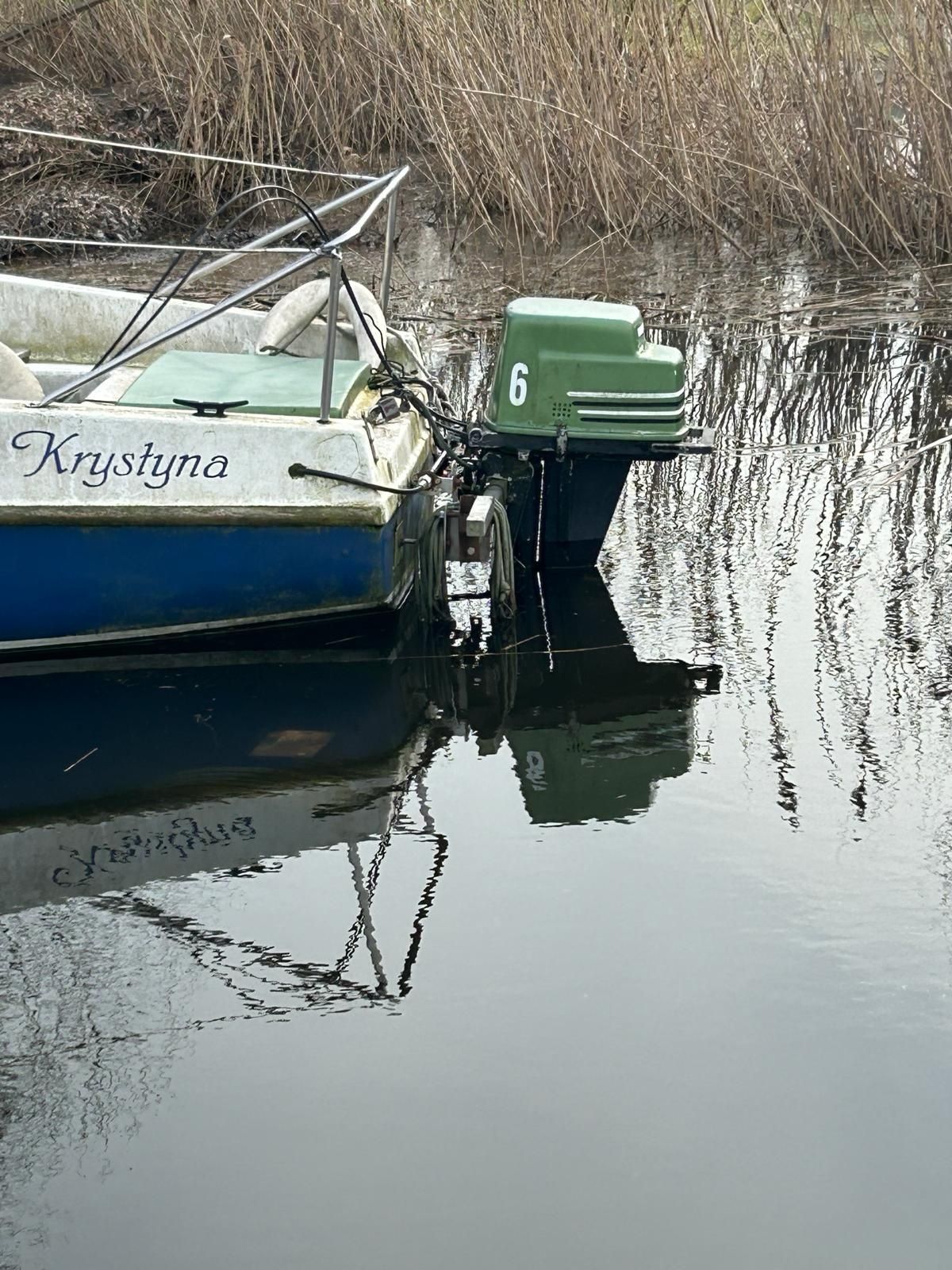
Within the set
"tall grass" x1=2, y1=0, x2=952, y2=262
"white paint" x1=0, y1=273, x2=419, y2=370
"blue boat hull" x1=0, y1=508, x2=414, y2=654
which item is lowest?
"blue boat hull" x1=0, y1=508, x2=414, y2=654

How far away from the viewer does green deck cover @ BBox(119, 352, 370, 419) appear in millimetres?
5027

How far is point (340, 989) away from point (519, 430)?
2.60 metres

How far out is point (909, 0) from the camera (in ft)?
30.4

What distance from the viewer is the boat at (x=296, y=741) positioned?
Result: 153 inches

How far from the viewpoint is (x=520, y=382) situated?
17.6ft

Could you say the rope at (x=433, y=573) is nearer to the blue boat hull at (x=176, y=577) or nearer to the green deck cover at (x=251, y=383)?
the blue boat hull at (x=176, y=577)

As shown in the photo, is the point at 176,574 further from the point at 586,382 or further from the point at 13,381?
the point at 586,382

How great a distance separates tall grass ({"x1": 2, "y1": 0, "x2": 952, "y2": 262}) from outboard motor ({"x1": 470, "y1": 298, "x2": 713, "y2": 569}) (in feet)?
16.9

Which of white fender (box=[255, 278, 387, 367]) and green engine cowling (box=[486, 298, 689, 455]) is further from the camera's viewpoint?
white fender (box=[255, 278, 387, 367])

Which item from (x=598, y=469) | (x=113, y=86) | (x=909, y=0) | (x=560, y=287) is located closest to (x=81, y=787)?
(x=598, y=469)

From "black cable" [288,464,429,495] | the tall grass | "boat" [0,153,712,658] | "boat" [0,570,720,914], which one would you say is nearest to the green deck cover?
"boat" [0,153,712,658]

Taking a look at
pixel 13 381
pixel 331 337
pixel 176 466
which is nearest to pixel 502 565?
pixel 331 337

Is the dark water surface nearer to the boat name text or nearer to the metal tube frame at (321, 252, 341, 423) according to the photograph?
the boat name text

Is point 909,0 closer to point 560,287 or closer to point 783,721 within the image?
point 560,287
